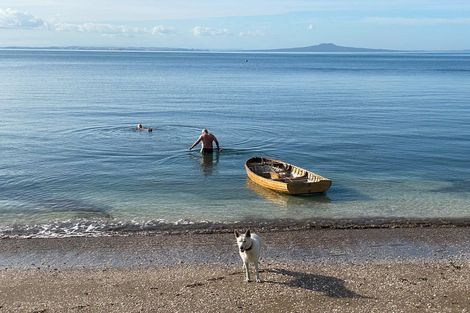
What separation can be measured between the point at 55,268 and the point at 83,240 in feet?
8.95

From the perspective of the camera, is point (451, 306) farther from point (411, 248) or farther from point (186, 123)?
point (186, 123)

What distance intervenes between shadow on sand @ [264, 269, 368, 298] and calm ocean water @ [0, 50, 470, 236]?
21.6 ft

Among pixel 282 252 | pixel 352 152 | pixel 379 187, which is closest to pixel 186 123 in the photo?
pixel 352 152

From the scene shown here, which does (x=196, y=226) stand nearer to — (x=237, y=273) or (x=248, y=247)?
(x=237, y=273)

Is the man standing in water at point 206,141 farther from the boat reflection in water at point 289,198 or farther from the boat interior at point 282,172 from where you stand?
the boat reflection in water at point 289,198

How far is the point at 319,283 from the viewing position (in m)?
14.7

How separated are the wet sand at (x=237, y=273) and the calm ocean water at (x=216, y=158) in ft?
8.52

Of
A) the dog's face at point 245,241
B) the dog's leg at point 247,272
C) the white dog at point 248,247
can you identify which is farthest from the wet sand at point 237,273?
the dog's face at point 245,241

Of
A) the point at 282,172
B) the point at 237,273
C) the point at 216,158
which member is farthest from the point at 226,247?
the point at 216,158

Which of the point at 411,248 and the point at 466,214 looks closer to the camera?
the point at 411,248

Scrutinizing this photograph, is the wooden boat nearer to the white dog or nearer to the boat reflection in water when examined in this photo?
the boat reflection in water

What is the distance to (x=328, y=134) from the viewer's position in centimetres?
4231

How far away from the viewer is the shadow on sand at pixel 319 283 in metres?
14.0

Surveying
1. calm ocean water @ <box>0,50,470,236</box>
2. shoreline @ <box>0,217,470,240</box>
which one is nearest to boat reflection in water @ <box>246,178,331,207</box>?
calm ocean water @ <box>0,50,470,236</box>
